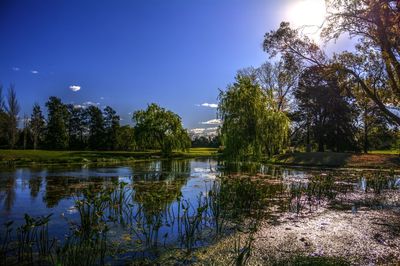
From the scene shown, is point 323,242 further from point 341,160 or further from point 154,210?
point 341,160

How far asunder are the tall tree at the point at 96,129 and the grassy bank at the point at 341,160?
4549 cm

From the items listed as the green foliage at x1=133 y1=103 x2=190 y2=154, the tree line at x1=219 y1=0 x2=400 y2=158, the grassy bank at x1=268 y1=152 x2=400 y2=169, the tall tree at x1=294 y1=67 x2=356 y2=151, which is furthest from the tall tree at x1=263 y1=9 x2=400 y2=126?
the green foliage at x1=133 y1=103 x2=190 y2=154

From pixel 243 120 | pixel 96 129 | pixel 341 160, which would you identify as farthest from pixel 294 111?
pixel 96 129

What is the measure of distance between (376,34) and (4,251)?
13.0 metres

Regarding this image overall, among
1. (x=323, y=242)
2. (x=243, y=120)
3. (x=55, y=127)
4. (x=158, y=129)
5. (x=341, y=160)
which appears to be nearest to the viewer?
(x=323, y=242)

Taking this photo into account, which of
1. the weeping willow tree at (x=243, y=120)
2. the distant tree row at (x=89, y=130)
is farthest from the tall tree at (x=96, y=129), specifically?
the weeping willow tree at (x=243, y=120)

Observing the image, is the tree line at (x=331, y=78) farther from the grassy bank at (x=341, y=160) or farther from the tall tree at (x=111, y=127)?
the tall tree at (x=111, y=127)

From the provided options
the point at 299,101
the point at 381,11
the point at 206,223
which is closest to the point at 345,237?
the point at 206,223

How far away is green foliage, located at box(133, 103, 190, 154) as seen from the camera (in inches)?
1996

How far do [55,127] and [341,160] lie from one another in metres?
56.2

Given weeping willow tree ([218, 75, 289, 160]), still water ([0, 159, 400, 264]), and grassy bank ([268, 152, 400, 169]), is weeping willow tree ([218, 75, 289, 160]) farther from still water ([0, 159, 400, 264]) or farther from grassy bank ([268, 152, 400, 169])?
grassy bank ([268, 152, 400, 169])

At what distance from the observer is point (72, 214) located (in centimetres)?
994

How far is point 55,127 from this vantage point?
67.6 meters

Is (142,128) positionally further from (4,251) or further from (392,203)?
(4,251)
